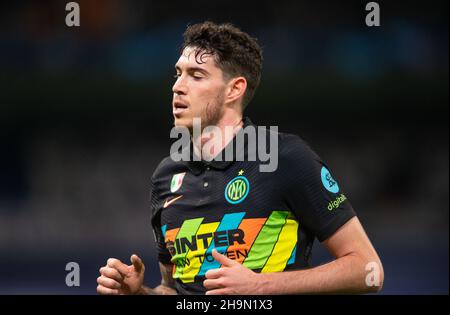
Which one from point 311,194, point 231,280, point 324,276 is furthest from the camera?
point 311,194

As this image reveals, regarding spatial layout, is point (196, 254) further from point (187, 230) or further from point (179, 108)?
point (179, 108)

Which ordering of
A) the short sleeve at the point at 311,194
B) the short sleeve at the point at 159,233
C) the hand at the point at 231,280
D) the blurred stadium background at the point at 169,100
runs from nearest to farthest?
the hand at the point at 231,280 → the short sleeve at the point at 311,194 → the short sleeve at the point at 159,233 → the blurred stadium background at the point at 169,100

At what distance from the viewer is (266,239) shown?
3.13 metres

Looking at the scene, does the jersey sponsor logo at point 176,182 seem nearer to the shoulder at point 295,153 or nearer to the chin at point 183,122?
the chin at point 183,122

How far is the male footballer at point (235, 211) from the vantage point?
115 inches

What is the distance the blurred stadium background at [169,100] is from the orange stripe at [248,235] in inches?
187

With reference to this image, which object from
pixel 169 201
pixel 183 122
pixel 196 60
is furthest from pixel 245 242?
pixel 196 60

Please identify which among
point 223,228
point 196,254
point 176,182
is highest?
point 176,182

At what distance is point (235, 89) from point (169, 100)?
4840 millimetres

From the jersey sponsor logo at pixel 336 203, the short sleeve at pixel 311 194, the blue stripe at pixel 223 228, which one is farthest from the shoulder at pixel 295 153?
the blue stripe at pixel 223 228

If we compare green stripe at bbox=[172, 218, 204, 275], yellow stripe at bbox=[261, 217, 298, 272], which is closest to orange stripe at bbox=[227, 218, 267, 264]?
yellow stripe at bbox=[261, 217, 298, 272]

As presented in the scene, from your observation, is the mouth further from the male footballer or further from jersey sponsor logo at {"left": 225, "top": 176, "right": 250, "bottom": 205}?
jersey sponsor logo at {"left": 225, "top": 176, "right": 250, "bottom": 205}

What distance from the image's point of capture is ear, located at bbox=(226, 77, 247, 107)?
137 inches

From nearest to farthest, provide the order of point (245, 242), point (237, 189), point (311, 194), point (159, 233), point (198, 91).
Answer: point (311, 194) → point (245, 242) → point (237, 189) → point (198, 91) → point (159, 233)
